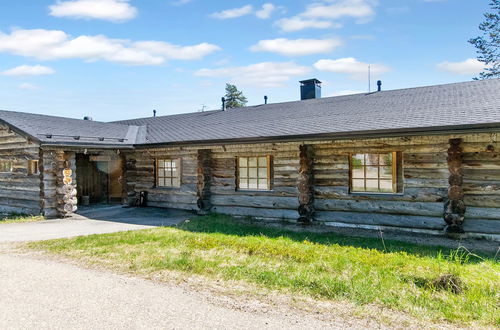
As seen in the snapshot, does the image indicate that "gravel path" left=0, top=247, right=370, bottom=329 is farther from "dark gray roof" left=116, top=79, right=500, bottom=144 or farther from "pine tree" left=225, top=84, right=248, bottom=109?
"pine tree" left=225, top=84, right=248, bottom=109

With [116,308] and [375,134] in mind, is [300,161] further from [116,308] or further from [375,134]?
[116,308]

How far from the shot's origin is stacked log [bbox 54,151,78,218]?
12.8 meters

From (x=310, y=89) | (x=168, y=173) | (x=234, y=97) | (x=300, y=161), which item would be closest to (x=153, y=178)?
(x=168, y=173)

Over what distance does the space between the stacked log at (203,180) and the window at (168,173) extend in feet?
5.49

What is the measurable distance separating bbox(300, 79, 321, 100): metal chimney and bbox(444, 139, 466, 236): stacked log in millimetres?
8238

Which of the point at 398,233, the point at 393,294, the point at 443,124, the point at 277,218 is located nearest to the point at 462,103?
the point at 443,124

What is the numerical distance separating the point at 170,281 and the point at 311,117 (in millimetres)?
8178

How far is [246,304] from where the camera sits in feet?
16.0

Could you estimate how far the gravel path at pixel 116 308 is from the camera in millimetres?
4293

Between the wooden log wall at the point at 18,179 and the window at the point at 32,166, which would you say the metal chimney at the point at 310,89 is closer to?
the wooden log wall at the point at 18,179

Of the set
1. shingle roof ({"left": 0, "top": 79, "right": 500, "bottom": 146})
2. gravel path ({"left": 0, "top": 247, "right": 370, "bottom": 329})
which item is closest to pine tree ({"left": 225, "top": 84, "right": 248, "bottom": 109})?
shingle roof ({"left": 0, "top": 79, "right": 500, "bottom": 146})

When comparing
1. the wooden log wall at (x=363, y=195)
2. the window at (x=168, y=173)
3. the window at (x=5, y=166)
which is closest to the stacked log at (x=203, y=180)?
the wooden log wall at (x=363, y=195)

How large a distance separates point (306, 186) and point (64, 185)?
8069 mm

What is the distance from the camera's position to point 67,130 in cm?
1423
